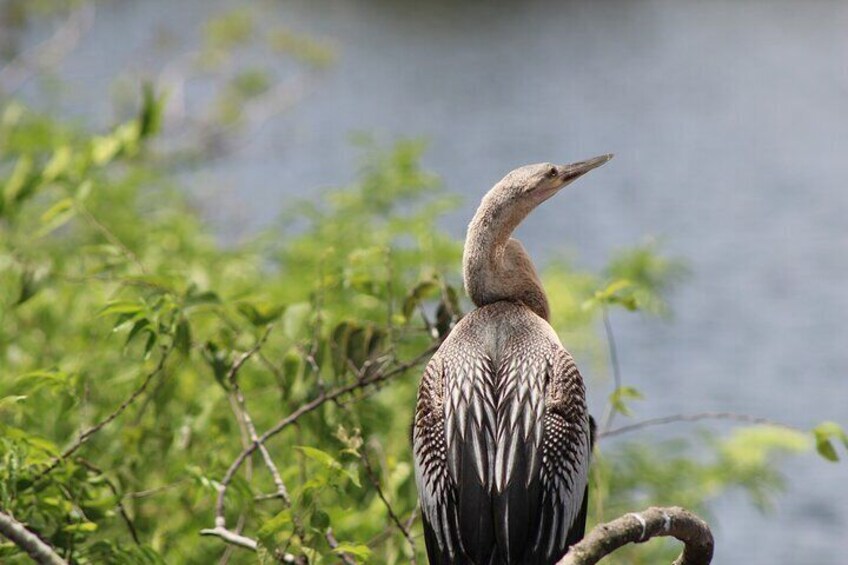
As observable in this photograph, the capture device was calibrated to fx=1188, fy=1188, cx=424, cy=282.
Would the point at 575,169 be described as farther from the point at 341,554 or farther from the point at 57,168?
the point at 57,168

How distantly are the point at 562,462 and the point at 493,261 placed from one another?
25.9 inches

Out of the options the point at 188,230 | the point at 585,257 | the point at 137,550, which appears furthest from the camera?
the point at 585,257

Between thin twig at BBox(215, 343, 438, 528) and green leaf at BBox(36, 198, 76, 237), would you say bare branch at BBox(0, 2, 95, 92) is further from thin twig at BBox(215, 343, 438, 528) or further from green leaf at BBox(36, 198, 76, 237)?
thin twig at BBox(215, 343, 438, 528)

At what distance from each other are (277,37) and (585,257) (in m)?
10.1

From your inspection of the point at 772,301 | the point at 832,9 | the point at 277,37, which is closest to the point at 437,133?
the point at 772,301

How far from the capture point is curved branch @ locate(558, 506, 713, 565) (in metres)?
2.46

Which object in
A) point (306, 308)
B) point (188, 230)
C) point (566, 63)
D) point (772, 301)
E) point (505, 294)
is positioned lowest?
point (772, 301)

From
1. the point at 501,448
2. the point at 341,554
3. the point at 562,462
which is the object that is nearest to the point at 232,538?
the point at 341,554

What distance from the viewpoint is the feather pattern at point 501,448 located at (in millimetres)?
3004

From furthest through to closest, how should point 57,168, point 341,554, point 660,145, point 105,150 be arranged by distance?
1. point 660,145
2. point 105,150
3. point 57,168
4. point 341,554

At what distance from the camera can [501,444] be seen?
3.06m

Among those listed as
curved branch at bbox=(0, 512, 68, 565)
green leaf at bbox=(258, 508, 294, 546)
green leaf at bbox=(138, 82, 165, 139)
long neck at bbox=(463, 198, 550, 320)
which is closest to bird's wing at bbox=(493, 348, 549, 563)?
long neck at bbox=(463, 198, 550, 320)

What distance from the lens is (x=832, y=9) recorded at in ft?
130

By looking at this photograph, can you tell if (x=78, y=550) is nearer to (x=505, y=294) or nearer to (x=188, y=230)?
(x=505, y=294)
